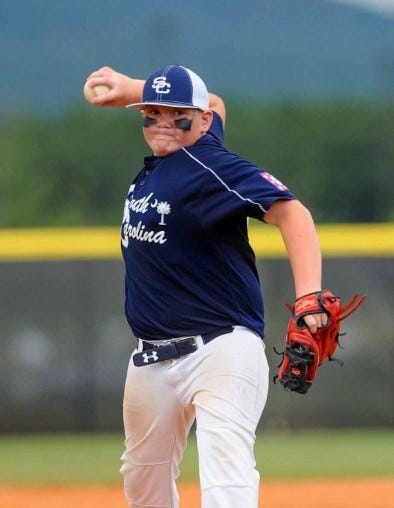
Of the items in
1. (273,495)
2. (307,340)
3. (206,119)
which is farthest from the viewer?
(273,495)

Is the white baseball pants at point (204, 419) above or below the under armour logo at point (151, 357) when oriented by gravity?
below

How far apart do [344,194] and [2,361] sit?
726 cm

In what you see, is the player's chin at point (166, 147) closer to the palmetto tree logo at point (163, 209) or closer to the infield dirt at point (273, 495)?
the palmetto tree logo at point (163, 209)

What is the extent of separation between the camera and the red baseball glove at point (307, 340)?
3.36 meters

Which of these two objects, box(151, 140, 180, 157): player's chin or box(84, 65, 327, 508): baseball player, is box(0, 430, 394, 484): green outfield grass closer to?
box(84, 65, 327, 508): baseball player

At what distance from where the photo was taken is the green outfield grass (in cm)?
686

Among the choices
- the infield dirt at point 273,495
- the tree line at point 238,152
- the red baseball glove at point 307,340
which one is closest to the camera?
the red baseball glove at point 307,340

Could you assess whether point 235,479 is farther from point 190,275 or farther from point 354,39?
point 354,39

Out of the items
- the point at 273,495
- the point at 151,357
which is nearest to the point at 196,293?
the point at 151,357

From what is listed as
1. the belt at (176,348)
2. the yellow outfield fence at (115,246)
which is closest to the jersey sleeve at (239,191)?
the belt at (176,348)

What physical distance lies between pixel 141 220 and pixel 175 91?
0.41 m

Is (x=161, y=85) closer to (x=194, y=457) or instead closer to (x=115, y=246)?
(x=194, y=457)

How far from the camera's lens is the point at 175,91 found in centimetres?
360

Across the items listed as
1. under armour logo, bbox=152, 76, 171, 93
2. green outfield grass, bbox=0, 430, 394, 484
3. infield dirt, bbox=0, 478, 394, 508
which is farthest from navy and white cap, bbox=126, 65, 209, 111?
green outfield grass, bbox=0, 430, 394, 484
